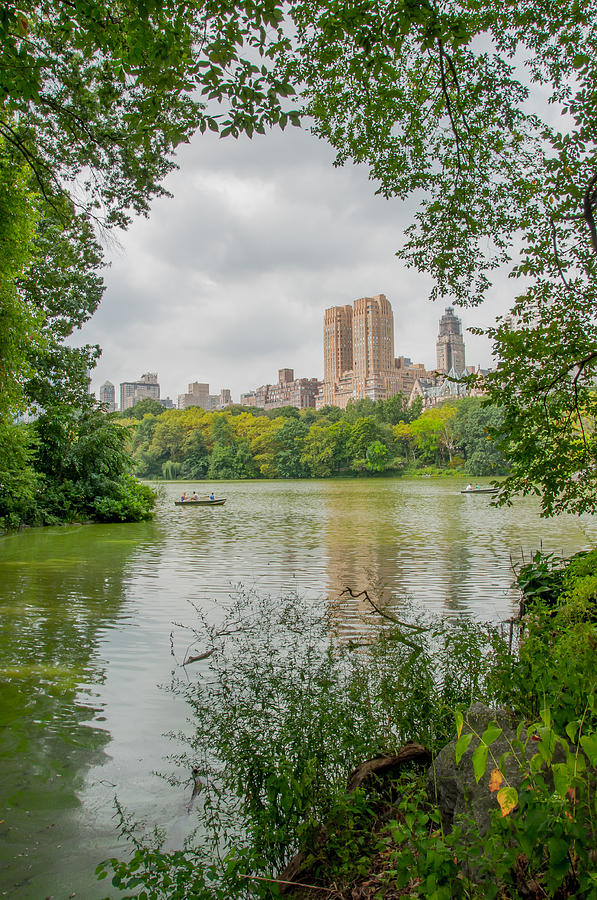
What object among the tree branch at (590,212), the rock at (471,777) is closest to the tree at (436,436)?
the tree branch at (590,212)

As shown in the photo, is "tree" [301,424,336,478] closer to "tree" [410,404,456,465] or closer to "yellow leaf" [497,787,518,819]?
"tree" [410,404,456,465]

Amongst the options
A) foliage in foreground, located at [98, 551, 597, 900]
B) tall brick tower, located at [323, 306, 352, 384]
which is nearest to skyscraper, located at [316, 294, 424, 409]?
tall brick tower, located at [323, 306, 352, 384]

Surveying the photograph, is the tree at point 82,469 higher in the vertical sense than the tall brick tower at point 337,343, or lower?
lower

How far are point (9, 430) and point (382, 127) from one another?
1340cm

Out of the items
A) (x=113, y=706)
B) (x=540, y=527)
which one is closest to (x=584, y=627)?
(x=113, y=706)

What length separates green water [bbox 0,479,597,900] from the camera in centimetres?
355

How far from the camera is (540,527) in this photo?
2058 centimetres

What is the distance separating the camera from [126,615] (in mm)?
8930

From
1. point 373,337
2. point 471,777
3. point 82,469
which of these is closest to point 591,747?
point 471,777

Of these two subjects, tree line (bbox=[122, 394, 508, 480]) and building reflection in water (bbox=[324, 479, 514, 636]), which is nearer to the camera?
building reflection in water (bbox=[324, 479, 514, 636])

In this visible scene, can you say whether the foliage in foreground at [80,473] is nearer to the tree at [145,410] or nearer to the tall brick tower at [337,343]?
the tree at [145,410]

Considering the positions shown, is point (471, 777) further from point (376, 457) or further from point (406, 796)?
point (376, 457)

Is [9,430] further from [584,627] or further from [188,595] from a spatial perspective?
[584,627]

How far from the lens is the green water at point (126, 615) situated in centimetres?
355
